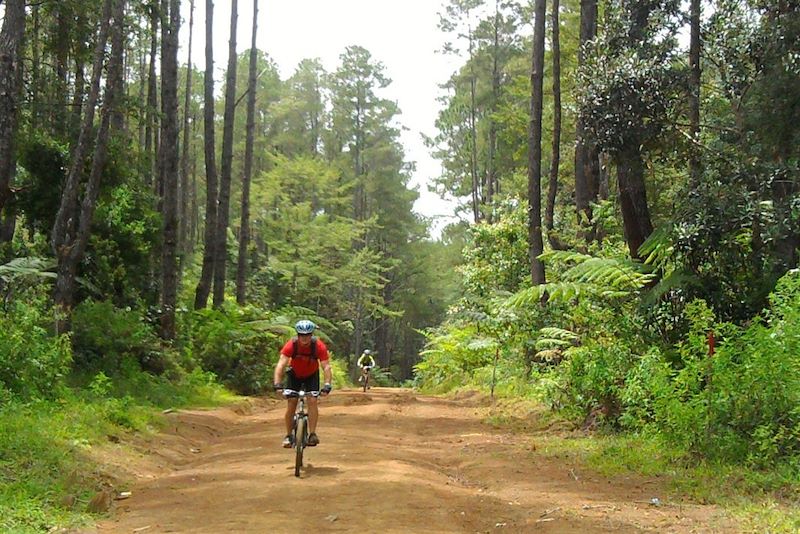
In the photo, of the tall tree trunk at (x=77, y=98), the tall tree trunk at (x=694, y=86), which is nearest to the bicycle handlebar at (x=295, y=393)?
the tall tree trunk at (x=694, y=86)

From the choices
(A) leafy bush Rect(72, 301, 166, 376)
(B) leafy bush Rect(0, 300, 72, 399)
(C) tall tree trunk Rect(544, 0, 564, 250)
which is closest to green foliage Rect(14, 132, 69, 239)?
(A) leafy bush Rect(72, 301, 166, 376)

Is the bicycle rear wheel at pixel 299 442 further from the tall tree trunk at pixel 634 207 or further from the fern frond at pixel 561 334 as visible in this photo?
the tall tree trunk at pixel 634 207

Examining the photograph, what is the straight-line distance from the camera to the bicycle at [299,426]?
29.9 ft

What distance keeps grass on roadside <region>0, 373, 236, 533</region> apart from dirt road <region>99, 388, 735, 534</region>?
44cm

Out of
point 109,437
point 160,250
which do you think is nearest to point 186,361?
point 160,250

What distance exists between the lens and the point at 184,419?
13992 mm

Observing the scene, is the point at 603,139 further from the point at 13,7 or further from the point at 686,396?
the point at 13,7

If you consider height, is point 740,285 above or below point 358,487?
above

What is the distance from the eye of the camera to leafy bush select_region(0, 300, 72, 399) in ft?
35.7

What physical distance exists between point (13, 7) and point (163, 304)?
27.1 feet

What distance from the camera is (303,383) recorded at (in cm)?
988

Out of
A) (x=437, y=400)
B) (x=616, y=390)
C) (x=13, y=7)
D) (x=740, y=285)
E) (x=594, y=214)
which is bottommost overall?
(x=437, y=400)

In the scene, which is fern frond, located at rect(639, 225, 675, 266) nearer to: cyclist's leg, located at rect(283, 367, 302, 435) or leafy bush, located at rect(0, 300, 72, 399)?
cyclist's leg, located at rect(283, 367, 302, 435)

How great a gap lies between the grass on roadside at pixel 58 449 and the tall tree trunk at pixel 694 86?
935cm
